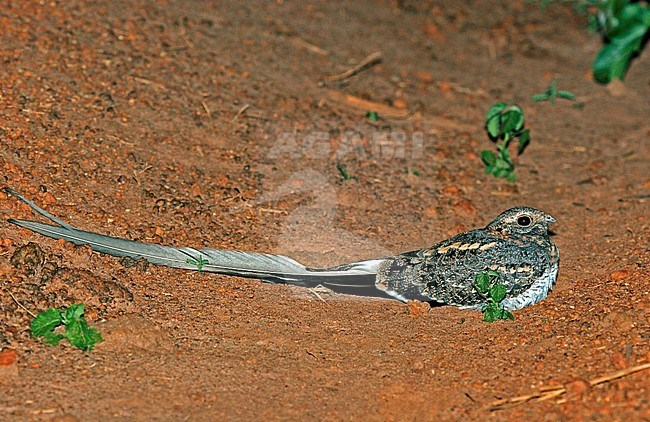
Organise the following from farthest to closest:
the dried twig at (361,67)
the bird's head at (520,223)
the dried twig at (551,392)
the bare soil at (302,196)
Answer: the dried twig at (361,67) < the bird's head at (520,223) < the bare soil at (302,196) < the dried twig at (551,392)

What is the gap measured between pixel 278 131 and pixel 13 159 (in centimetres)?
169

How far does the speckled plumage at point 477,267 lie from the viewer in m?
3.94

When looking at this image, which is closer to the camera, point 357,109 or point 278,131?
point 278,131

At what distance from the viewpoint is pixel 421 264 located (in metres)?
4.04

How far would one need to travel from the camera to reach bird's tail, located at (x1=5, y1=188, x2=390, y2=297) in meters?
4.00

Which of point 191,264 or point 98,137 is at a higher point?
point 98,137

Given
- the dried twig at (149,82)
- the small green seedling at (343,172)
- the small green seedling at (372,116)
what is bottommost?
the small green seedling at (343,172)

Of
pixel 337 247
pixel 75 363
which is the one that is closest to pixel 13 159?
pixel 75 363

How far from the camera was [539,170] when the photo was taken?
5.54m

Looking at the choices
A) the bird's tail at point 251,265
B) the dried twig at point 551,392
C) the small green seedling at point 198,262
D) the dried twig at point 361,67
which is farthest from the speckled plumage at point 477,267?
the dried twig at point 361,67

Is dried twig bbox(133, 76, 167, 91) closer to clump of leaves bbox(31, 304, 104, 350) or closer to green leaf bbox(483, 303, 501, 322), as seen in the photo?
clump of leaves bbox(31, 304, 104, 350)

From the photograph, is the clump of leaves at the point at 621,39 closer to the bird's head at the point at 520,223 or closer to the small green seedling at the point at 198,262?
the bird's head at the point at 520,223

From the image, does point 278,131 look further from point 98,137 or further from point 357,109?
point 98,137

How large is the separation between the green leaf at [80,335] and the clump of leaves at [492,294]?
69.7 inches
